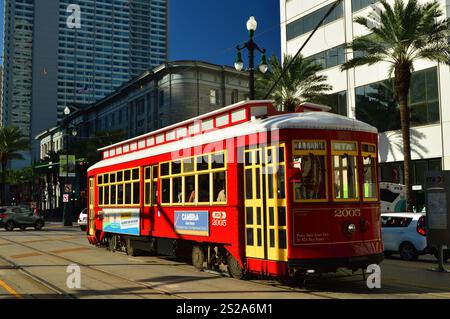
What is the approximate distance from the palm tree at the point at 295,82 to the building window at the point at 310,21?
646 cm

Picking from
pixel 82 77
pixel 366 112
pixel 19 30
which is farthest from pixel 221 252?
pixel 19 30

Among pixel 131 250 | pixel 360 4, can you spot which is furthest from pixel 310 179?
pixel 360 4

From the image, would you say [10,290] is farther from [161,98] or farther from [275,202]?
[161,98]

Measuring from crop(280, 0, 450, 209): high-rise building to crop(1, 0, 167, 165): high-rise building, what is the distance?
52.2ft

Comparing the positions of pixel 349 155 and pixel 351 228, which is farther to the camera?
pixel 349 155

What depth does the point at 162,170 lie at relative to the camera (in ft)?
42.6

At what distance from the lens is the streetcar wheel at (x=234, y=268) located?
33.6ft

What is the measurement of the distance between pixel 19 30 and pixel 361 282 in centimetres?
8524

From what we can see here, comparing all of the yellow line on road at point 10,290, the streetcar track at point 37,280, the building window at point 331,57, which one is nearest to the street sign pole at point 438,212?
the streetcar track at point 37,280

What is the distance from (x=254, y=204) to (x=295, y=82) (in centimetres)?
2117

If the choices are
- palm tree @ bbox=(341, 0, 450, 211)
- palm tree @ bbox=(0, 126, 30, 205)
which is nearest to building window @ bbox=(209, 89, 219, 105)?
palm tree @ bbox=(0, 126, 30, 205)

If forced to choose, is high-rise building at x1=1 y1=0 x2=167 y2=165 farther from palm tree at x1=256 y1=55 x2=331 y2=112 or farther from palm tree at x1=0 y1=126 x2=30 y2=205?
palm tree at x1=256 y1=55 x2=331 y2=112

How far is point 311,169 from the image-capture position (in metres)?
9.25

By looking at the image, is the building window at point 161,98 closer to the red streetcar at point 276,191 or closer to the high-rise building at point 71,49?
the high-rise building at point 71,49
